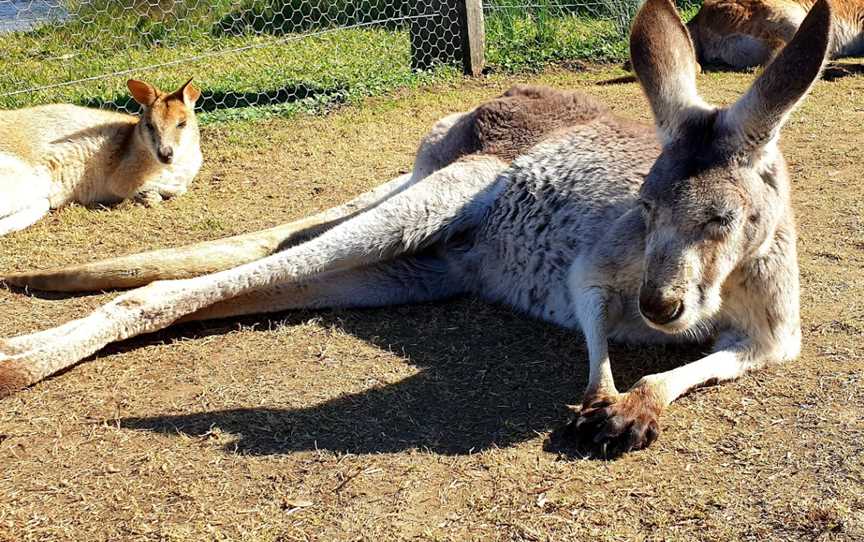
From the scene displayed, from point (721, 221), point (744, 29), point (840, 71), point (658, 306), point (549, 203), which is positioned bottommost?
point (840, 71)

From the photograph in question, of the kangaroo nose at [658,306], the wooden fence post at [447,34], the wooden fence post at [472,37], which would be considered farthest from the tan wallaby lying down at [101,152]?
the kangaroo nose at [658,306]

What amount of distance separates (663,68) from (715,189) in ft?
1.65

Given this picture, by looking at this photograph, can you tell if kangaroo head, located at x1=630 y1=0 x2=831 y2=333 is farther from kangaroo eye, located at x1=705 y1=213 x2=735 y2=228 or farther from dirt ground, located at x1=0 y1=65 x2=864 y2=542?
dirt ground, located at x1=0 y1=65 x2=864 y2=542

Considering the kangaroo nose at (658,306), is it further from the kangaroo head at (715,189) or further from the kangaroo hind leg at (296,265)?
the kangaroo hind leg at (296,265)

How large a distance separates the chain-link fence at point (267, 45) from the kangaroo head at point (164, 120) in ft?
3.55

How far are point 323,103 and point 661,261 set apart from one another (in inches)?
181

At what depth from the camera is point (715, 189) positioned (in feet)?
8.46

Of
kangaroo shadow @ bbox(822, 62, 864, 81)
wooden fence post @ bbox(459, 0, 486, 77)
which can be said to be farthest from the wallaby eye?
kangaroo shadow @ bbox(822, 62, 864, 81)

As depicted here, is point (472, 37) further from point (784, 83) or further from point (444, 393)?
point (784, 83)

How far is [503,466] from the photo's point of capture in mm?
2561

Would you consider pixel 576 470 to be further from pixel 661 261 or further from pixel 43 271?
pixel 43 271

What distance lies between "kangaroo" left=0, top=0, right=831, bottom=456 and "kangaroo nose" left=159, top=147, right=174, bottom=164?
4.71 feet

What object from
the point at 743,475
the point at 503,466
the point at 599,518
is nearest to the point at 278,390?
the point at 503,466

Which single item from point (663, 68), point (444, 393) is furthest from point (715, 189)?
point (444, 393)
